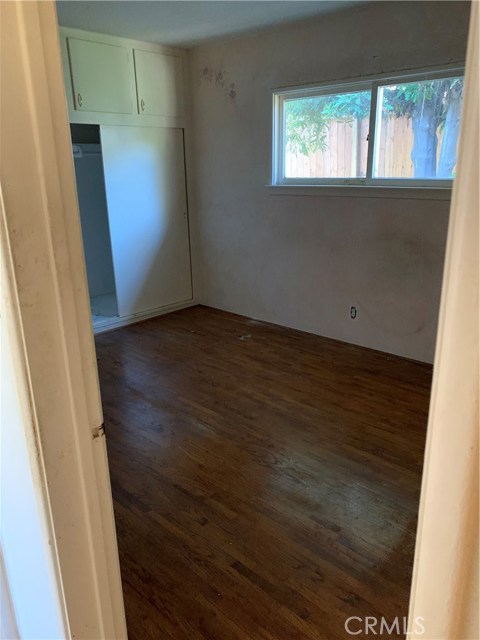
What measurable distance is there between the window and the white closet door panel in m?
1.10

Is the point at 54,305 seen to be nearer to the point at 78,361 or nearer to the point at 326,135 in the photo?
the point at 78,361

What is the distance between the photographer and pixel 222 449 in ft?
8.10

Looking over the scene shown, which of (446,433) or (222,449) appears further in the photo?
(222,449)

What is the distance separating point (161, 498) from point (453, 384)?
1.80 meters

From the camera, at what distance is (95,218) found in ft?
16.3

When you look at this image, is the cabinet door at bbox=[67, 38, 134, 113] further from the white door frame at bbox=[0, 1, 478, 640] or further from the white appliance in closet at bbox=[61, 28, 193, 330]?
the white door frame at bbox=[0, 1, 478, 640]

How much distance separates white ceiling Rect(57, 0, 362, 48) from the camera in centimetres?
303

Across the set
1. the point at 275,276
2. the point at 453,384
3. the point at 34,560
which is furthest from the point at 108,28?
the point at 453,384

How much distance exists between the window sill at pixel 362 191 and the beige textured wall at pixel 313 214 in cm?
4

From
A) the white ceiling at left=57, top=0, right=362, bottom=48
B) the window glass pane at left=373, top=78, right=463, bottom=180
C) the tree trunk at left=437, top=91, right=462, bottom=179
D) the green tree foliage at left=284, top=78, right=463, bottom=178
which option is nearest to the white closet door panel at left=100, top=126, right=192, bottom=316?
the white ceiling at left=57, top=0, right=362, bottom=48

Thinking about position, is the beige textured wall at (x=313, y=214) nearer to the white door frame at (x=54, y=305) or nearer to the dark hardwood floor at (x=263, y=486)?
the dark hardwood floor at (x=263, y=486)

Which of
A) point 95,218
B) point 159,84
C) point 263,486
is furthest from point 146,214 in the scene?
point 263,486

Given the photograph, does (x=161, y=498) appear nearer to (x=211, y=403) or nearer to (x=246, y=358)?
(x=211, y=403)

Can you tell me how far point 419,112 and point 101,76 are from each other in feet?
8.04
